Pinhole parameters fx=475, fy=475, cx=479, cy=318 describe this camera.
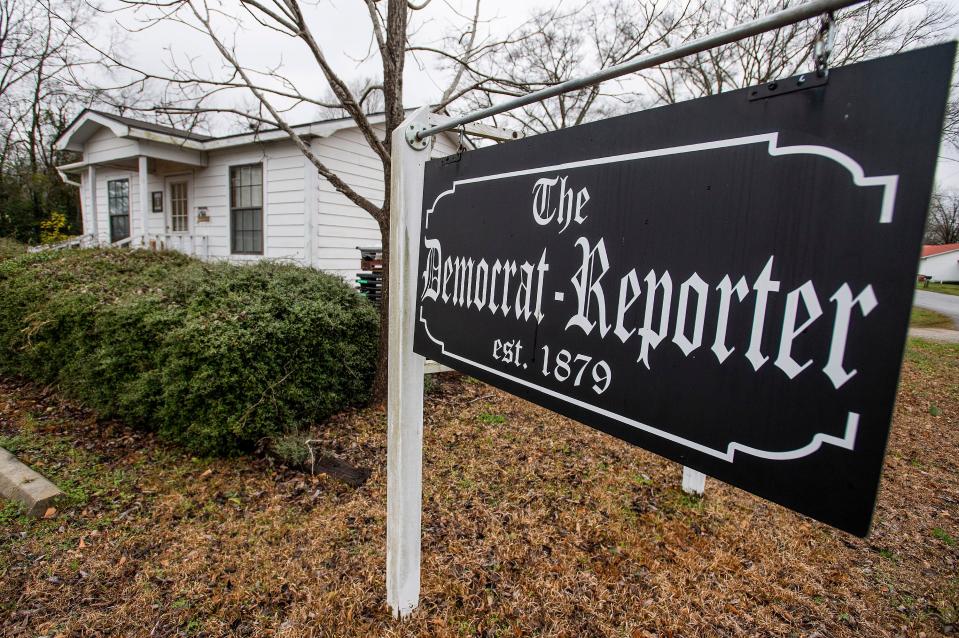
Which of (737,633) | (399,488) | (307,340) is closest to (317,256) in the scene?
(307,340)

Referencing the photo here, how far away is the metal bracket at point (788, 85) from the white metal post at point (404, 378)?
4.03 feet

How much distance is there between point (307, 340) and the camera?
13.8 ft

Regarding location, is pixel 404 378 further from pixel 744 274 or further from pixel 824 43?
pixel 824 43

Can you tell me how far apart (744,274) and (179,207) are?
40.3ft

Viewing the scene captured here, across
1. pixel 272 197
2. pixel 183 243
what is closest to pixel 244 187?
pixel 272 197

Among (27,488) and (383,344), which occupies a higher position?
(383,344)

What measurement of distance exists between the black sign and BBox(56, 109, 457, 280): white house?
6790mm

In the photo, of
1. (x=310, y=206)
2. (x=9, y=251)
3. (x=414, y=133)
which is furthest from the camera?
(x=310, y=206)

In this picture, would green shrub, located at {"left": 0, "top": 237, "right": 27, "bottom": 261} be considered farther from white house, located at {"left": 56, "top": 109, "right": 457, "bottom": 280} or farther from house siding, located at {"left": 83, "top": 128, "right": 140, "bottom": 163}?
house siding, located at {"left": 83, "top": 128, "right": 140, "bottom": 163}

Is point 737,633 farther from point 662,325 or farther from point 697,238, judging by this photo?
point 697,238

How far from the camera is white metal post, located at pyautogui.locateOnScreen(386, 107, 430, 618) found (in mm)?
1855

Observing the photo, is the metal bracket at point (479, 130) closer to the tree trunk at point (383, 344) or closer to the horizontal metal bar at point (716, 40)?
the horizontal metal bar at point (716, 40)

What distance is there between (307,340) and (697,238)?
12.5 feet

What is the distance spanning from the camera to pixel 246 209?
9.11m
